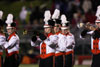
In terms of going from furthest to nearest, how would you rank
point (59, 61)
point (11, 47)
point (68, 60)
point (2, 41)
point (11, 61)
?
point (68, 60) → point (59, 61) → point (11, 61) → point (11, 47) → point (2, 41)

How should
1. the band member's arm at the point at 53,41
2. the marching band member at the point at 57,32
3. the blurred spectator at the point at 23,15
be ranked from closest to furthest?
1. the band member's arm at the point at 53,41
2. the marching band member at the point at 57,32
3. the blurred spectator at the point at 23,15

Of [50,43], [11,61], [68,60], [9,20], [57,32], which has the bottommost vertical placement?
[68,60]

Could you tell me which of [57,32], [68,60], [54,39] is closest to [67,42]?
[68,60]

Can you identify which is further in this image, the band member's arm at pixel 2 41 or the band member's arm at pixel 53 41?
the band member's arm at pixel 2 41

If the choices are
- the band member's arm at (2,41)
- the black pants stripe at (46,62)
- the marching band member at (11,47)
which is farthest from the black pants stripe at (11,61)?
the black pants stripe at (46,62)

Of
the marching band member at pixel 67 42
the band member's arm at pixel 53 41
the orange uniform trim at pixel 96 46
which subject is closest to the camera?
the band member's arm at pixel 53 41

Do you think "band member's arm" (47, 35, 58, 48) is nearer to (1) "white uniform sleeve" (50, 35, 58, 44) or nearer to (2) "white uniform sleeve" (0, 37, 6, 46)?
(1) "white uniform sleeve" (50, 35, 58, 44)

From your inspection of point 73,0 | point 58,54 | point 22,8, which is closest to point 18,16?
point 22,8

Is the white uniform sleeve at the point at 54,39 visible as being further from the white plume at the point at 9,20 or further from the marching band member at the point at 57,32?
the white plume at the point at 9,20

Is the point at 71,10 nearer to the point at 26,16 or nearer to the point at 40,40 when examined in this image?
the point at 26,16

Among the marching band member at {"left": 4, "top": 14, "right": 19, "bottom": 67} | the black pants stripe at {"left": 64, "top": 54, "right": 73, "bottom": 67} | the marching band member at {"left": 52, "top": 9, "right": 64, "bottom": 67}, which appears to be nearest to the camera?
the marching band member at {"left": 4, "top": 14, "right": 19, "bottom": 67}

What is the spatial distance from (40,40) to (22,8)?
10.8 metres

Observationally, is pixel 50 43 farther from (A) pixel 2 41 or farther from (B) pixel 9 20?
(B) pixel 9 20

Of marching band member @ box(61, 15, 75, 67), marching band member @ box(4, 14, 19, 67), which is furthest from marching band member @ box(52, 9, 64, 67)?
marching band member @ box(4, 14, 19, 67)
